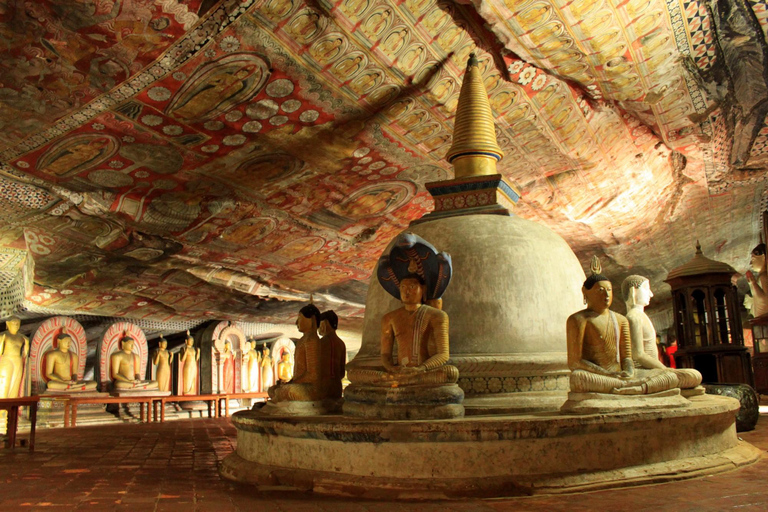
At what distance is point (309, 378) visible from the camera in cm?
516

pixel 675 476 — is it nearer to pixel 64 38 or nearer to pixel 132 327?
pixel 64 38

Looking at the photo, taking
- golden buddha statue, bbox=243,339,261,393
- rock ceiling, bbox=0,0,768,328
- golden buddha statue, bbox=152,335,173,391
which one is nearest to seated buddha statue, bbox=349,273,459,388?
rock ceiling, bbox=0,0,768,328

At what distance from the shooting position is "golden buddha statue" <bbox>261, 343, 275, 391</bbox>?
15805 millimetres

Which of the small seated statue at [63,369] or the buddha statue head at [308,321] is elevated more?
the buddha statue head at [308,321]

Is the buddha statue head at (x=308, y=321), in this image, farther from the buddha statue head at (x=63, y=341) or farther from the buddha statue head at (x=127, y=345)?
the buddha statue head at (x=127, y=345)

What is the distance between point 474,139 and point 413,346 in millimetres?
3233

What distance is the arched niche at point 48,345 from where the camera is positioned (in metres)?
11.2

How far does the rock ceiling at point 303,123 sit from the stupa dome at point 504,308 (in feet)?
9.80

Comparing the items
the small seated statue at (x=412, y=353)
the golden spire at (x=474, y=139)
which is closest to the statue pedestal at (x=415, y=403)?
the small seated statue at (x=412, y=353)

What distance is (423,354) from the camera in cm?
457

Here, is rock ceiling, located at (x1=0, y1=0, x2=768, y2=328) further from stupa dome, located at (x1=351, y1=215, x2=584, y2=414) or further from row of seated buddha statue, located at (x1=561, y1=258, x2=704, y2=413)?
row of seated buddha statue, located at (x1=561, y1=258, x2=704, y2=413)

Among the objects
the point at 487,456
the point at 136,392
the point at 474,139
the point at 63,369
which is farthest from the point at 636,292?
the point at 63,369

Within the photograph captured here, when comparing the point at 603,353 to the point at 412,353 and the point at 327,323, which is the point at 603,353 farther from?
the point at 327,323

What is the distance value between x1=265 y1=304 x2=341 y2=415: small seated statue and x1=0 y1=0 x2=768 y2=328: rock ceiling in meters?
3.69
